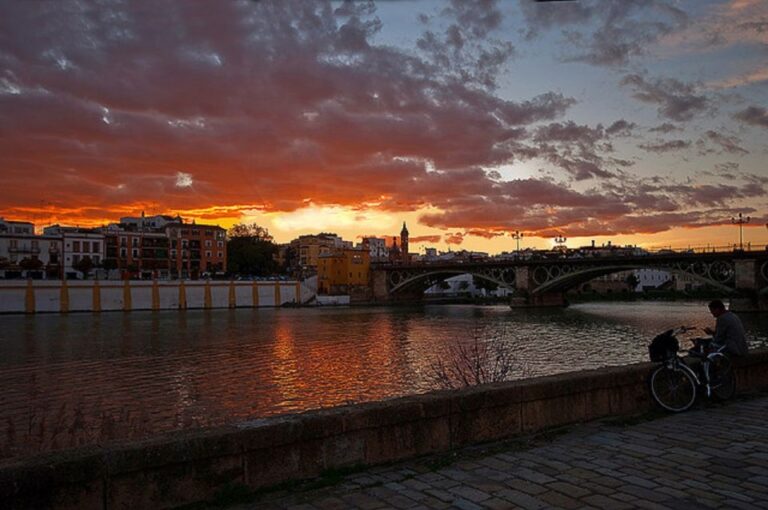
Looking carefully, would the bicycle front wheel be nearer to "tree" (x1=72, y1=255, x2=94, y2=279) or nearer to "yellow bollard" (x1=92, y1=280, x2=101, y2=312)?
"yellow bollard" (x1=92, y1=280, x2=101, y2=312)

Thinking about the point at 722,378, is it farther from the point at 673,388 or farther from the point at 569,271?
the point at 569,271

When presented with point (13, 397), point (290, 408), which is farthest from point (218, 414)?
point (13, 397)

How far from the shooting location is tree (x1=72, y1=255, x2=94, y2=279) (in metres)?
105

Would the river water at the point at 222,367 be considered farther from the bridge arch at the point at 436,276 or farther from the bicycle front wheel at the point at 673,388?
the bridge arch at the point at 436,276

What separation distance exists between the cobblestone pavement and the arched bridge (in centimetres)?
6755

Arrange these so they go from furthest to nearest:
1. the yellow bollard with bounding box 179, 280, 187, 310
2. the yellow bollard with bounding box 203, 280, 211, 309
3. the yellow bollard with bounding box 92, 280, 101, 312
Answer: the yellow bollard with bounding box 203, 280, 211, 309 < the yellow bollard with bounding box 179, 280, 187, 310 < the yellow bollard with bounding box 92, 280, 101, 312

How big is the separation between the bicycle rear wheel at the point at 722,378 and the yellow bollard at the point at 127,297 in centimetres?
9032

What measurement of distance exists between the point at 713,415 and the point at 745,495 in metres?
3.54

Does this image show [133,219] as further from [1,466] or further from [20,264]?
[1,466]

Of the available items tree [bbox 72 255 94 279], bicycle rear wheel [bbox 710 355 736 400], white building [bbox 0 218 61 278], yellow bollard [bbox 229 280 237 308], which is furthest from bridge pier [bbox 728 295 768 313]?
white building [bbox 0 218 61 278]

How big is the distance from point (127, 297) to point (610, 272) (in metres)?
67.3

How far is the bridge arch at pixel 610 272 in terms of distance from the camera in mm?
69000

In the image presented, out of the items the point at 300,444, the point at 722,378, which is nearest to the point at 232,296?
the point at 722,378

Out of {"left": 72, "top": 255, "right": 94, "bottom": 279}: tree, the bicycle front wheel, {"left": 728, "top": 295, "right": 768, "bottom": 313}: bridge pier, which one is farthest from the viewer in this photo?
{"left": 72, "top": 255, "right": 94, "bottom": 279}: tree
